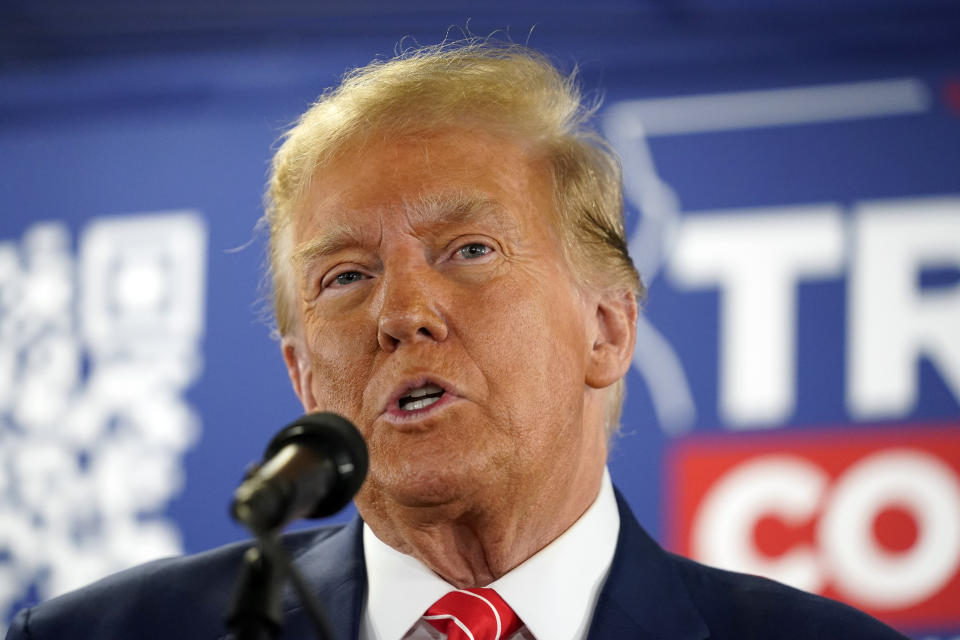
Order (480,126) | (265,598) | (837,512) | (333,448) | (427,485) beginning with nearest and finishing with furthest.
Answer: (265,598)
(333,448)
(427,485)
(480,126)
(837,512)

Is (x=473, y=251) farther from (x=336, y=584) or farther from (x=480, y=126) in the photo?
(x=336, y=584)

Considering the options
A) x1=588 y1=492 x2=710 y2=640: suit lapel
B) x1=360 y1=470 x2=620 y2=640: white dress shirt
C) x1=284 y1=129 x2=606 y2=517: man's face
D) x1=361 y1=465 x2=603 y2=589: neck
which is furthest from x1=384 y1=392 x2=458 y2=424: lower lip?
x1=588 y1=492 x2=710 y2=640: suit lapel

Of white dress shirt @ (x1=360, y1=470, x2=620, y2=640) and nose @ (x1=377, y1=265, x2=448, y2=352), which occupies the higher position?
nose @ (x1=377, y1=265, x2=448, y2=352)

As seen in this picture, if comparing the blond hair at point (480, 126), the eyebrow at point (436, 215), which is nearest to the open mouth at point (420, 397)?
the eyebrow at point (436, 215)

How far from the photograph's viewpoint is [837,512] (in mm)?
2834

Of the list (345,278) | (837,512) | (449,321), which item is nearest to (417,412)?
(449,321)

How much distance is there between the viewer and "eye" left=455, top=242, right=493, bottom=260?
5.69 ft

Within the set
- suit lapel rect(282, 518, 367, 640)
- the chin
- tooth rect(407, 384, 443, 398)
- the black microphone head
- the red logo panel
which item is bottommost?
the red logo panel

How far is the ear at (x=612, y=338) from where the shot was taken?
1.87 metres

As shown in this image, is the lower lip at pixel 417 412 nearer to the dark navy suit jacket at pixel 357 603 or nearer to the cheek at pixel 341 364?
the cheek at pixel 341 364

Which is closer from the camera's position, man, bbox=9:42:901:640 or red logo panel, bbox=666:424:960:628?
man, bbox=9:42:901:640

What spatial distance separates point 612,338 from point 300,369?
21.0 inches

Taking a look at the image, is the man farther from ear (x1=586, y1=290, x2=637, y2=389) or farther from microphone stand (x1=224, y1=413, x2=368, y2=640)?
microphone stand (x1=224, y1=413, x2=368, y2=640)

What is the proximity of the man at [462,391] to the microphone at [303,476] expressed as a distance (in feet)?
1.57
